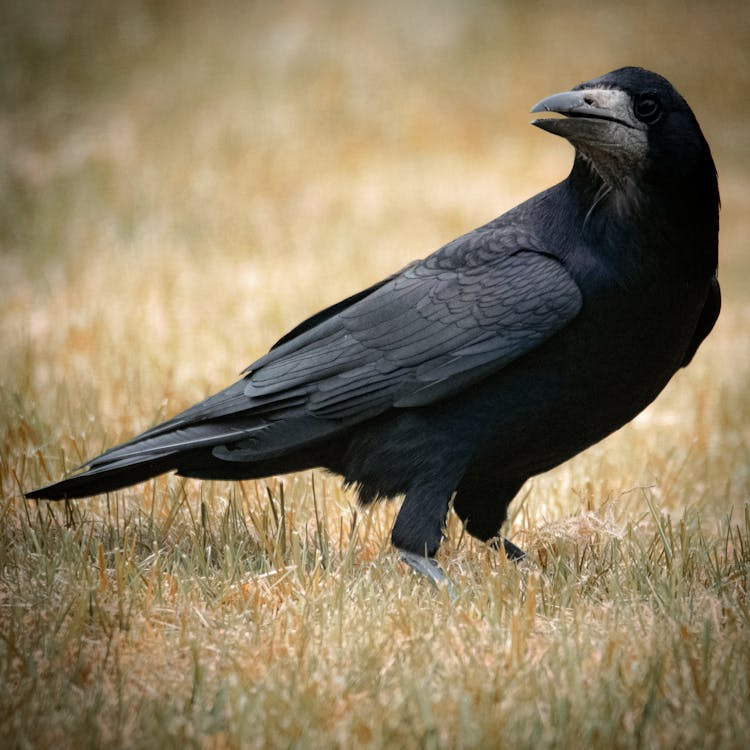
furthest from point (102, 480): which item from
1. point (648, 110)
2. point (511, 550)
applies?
point (648, 110)

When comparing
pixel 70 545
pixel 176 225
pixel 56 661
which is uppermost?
pixel 176 225

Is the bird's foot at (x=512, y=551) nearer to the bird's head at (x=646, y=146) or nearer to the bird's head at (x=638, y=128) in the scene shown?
the bird's head at (x=646, y=146)

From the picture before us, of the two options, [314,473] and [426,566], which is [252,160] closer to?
[314,473]

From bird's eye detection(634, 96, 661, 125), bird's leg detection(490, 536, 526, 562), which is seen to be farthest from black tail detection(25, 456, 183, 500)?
bird's eye detection(634, 96, 661, 125)

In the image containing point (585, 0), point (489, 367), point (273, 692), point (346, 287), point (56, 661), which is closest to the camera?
point (273, 692)

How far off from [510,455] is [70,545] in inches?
57.2

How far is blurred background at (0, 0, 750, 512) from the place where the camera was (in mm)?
6508

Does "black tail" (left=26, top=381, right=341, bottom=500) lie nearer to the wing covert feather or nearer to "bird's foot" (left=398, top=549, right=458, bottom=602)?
the wing covert feather

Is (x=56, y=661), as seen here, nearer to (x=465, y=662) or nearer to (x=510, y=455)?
(x=465, y=662)

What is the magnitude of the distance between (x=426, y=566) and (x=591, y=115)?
5.02 feet

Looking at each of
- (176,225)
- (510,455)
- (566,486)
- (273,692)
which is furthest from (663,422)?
(176,225)

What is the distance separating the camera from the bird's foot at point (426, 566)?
339 cm

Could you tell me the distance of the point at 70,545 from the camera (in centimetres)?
340

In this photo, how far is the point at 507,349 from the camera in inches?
130
